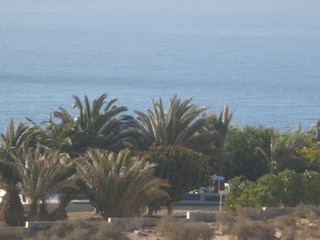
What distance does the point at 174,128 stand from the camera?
3869 centimetres

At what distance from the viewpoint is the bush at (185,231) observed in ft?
64.0

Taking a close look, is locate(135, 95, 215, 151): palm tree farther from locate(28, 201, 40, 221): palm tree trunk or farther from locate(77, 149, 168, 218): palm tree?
locate(28, 201, 40, 221): palm tree trunk

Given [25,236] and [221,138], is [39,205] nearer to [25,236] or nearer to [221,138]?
[25,236]

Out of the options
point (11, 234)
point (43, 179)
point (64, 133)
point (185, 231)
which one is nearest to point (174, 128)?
point (64, 133)

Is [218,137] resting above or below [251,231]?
above

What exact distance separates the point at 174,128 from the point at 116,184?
13.2m

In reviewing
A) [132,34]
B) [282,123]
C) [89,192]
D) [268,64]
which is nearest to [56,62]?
[268,64]

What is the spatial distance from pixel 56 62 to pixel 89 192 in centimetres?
10976

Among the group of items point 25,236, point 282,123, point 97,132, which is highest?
point 282,123

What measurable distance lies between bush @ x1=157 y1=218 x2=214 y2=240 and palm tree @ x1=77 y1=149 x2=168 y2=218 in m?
5.30

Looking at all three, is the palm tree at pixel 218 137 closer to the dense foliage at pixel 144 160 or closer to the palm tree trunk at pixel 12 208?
the dense foliage at pixel 144 160

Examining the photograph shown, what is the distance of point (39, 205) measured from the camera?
83.5ft

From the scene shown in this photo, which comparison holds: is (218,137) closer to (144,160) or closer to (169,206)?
(169,206)

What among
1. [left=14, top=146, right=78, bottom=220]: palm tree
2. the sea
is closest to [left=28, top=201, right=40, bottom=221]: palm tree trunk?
[left=14, top=146, right=78, bottom=220]: palm tree
